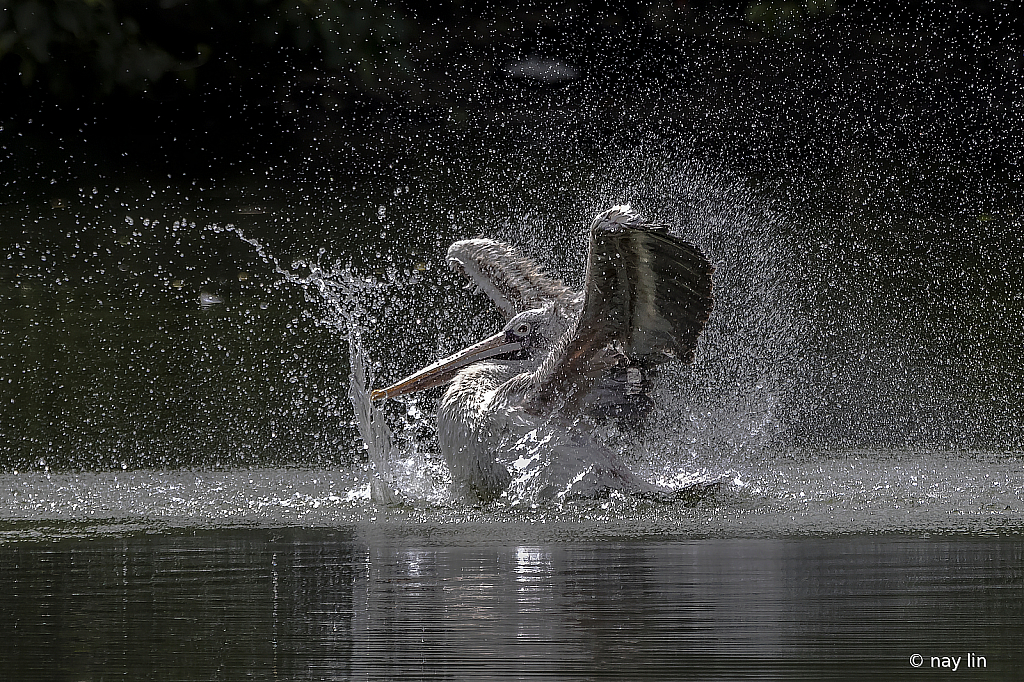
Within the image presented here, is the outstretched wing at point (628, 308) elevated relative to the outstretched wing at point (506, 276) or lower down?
lower down

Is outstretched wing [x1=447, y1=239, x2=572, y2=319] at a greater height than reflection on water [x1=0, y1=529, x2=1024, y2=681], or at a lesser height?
greater

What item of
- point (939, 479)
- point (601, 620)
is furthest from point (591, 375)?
point (601, 620)

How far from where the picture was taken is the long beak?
113 inches

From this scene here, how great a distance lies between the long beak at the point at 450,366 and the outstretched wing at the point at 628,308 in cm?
25

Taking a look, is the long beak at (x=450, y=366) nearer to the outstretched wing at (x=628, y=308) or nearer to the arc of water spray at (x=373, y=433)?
the arc of water spray at (x=373, y=433)

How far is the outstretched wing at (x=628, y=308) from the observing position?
2166 mm

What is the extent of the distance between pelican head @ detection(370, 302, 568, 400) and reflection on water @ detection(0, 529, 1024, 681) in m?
0.89

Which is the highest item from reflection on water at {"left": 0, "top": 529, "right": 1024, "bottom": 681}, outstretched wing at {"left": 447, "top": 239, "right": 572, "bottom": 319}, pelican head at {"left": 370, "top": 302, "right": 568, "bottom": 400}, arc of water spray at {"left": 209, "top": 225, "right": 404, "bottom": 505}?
outstretched wing at {"left": 447, "top": 239, "right": 572, "bottom": 319}

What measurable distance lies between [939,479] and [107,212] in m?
5.28

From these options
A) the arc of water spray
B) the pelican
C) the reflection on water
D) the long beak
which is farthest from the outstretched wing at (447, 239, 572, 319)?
the reflection on water

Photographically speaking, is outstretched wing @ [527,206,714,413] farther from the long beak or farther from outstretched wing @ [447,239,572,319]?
outstretched wing @ [447,239,572,319]

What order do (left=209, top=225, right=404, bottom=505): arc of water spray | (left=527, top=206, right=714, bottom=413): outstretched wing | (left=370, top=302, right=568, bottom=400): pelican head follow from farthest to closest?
1. (left=370, top=302, right=568, bottom=400): pelican head
2. (left=209, top=225, right=404, bottom=505): arc of water spray
3. (left=527, top=206, right=714, bottom=413): outstretched wing

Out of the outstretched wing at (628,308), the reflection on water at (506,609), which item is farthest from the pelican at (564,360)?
the reflection on water at (506,609)

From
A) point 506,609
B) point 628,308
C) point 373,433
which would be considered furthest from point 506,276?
point 506,609
